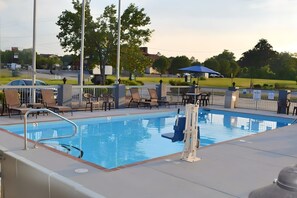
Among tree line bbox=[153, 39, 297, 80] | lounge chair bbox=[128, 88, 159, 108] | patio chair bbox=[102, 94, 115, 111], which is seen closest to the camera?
patio chair bbox=[102, 94, 115, 111]

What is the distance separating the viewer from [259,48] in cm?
7450

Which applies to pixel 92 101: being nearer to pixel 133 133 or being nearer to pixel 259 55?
pixel 133 133

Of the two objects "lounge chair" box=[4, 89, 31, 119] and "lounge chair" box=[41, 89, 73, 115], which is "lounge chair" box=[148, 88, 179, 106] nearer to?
"lounge chair" box=[41, 89, 73, 115]

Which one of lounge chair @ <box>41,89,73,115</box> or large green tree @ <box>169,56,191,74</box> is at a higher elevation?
large green tree @ <box>169,56,191,74</box>

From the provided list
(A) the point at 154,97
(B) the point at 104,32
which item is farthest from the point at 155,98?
(B) the point at 104,32

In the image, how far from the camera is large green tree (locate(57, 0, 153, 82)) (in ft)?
76.4

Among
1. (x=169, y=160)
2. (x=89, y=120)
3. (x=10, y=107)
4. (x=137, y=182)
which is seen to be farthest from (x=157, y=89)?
(x=137, y=182)

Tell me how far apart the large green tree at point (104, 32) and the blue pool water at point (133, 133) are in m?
10.7

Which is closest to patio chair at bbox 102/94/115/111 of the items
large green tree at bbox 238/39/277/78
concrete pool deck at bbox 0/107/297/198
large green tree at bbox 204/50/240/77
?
concrete pool deck at bbox 0/107/297/198

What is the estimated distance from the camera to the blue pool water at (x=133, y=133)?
8281 mm

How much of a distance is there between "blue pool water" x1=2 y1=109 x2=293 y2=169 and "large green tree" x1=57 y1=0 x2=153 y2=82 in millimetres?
10713

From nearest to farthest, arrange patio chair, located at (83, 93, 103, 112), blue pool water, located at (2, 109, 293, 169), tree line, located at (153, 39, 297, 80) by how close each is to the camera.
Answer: blue pool water, located at (2, 109, 293, 169), patio chair, located at (83, 93, 103, 112), tree line, located at (153, 39, 297, 80)

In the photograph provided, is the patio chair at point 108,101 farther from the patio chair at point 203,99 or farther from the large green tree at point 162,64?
the large green tree at point 162,64

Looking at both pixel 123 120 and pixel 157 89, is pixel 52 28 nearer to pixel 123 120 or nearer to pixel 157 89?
pixel 157 89
